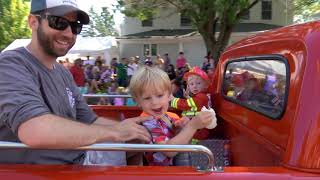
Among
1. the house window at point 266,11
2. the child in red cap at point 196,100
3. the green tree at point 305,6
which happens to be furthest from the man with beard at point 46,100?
the house window at point 266,11

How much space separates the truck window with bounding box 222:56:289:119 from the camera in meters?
2.33

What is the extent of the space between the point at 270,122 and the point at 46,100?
1085mm

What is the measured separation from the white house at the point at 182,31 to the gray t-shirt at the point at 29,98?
26.3 meters

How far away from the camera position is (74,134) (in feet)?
6.09

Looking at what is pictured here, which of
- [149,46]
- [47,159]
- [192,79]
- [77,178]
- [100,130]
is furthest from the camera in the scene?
[149,46]

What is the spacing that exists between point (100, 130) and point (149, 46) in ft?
94.9

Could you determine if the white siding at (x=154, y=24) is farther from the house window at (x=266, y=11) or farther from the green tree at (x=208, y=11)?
the green tree at (x=208, y=11)

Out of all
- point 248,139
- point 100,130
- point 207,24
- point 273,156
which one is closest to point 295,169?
point 273,156

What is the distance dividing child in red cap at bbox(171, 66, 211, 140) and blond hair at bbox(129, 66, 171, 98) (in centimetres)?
123

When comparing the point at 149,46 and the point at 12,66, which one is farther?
the point at 149,46

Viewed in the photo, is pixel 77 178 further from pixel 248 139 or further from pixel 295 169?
pixel 248 139

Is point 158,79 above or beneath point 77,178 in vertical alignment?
above

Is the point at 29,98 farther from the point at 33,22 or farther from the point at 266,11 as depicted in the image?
the point at 266,11

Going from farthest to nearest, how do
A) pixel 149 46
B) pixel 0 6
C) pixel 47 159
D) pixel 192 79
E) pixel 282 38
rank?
pixel 0 6, pixel 149 46, pixel 192 79, pixel 282 38, pixel 47 159
